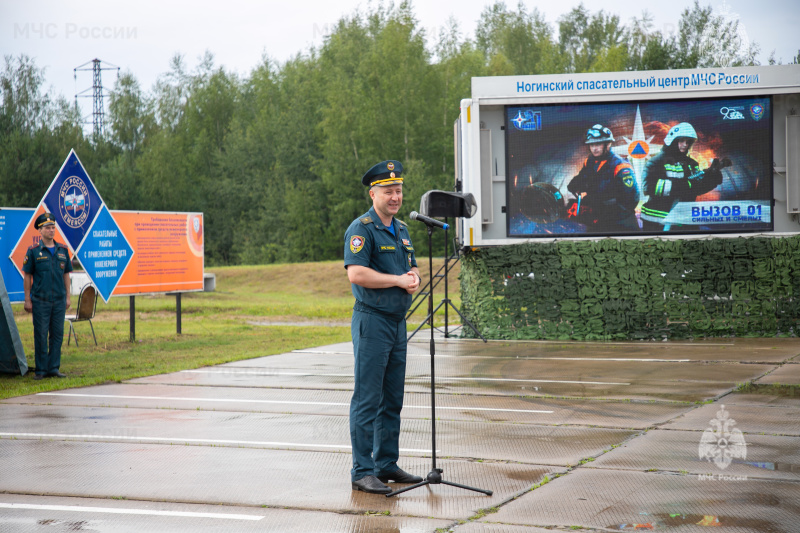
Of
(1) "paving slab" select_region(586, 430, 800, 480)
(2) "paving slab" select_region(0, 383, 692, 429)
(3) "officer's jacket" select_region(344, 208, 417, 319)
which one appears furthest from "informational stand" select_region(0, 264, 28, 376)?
(1) "paving slab" select_region(586, 430, 800, 480)

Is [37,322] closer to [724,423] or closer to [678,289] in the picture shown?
[724,423]

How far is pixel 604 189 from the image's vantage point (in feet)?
44.0

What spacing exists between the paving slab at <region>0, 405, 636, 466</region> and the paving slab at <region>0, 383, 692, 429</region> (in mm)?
310

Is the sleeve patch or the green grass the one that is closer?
the sleeve patch

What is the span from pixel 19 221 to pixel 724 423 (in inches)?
420

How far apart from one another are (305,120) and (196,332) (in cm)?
3936

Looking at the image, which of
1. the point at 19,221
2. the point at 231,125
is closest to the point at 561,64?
the point at 231,125

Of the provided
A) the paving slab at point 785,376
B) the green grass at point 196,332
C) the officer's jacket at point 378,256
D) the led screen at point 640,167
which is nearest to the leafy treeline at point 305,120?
the green grass at point 196,332

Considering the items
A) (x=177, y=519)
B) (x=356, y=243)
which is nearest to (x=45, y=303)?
Result: (x=177, y=519)

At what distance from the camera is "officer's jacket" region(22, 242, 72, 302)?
410 inches

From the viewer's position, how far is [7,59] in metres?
50.0

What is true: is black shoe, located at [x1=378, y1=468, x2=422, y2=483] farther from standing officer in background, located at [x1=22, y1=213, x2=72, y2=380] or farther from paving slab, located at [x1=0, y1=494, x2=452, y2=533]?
standing officer in background, located at [x1=22, y1=213, x2=72, y2=380]

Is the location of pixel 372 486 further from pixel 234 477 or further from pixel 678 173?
pixel 678 173

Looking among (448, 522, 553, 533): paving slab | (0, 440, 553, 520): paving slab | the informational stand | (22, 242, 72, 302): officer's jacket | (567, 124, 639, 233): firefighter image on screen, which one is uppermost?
(567, 124, 639, 233): firefighter image on screen
